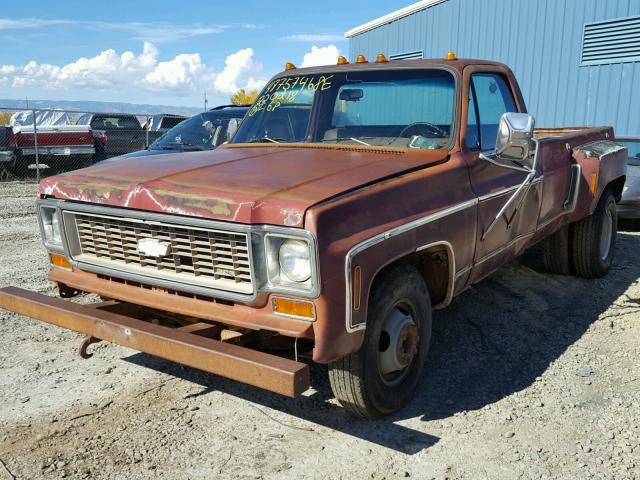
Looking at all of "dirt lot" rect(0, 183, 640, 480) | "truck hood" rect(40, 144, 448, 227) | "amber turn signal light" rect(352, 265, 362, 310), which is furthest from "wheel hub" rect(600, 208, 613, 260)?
"amber turn signal light" rect(352, 265, 362, 310)

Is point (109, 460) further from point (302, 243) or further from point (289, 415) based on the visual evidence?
point (302, 243)

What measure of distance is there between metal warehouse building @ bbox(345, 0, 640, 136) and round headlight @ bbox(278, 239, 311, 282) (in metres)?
10.6

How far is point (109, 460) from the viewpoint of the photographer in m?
2.91

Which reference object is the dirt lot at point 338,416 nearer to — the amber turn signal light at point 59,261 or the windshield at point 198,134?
the amber turn signal light at point 59,261

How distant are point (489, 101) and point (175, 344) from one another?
2.77 m

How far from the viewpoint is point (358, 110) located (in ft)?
13.8

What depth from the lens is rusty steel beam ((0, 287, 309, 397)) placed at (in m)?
2.53

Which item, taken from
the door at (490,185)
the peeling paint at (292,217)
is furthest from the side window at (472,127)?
the peeling paint at (292,217)

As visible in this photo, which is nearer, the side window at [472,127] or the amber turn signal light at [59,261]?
the amber turn signal light at [59,261]

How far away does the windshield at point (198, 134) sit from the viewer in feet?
26.2

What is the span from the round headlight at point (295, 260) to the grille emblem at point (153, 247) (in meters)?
0.64

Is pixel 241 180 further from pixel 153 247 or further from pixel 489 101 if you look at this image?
pixel 489 101

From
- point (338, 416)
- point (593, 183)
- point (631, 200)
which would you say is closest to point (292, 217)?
point (338, 416)

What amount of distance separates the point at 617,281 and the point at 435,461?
12.6 ft
